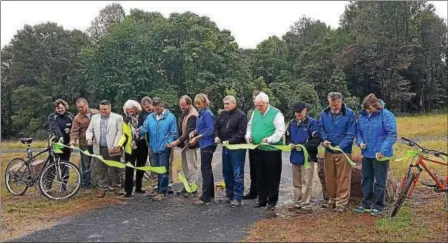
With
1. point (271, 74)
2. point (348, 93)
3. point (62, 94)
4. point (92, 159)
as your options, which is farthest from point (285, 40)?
point (92, 159)

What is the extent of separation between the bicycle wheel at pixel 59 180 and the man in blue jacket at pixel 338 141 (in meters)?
4.24

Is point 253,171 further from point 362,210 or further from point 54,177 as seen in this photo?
point 54,177

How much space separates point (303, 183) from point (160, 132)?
8.37 feet

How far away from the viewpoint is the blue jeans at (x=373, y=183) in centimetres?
669

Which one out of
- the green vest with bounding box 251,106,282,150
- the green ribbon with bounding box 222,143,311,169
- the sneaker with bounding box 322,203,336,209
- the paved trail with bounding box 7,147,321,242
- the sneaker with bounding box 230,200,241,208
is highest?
the green vest with bounding box 251,106,282,150

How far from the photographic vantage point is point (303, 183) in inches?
280

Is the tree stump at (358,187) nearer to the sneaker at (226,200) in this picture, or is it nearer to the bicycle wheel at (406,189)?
the bicycle wheel at (406,189)

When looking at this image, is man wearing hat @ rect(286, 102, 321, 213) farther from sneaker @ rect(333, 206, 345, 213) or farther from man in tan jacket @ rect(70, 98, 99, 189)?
man in tan jacket @ rect(70, 98, 99, 189)

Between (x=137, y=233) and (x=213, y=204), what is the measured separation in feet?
5.91

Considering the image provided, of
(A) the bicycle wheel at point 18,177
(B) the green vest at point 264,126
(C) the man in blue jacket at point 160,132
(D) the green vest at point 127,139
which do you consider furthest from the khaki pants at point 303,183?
(A) the bicycle wheel at point 18,177

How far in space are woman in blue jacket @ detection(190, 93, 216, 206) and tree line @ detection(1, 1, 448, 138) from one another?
33.3 metres

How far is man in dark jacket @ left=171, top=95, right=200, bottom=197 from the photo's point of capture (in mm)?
7992

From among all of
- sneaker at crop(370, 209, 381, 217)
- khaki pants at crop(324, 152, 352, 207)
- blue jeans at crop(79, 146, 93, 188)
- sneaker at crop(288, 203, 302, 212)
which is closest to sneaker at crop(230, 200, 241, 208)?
sneaker at crop(288, 203, 302, 212)

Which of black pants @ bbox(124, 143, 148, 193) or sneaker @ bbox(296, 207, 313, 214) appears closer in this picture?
Answer: sneaker @ bbox(296, 207, 313, 214)
